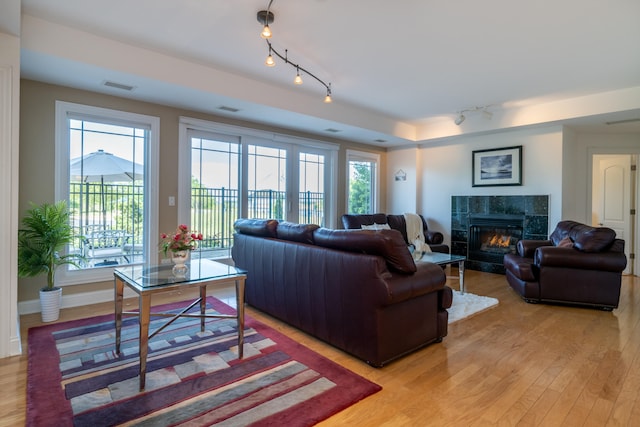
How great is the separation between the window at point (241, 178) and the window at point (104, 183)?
19.6 inches

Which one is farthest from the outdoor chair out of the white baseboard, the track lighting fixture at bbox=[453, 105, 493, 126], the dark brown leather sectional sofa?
the track lighting fixture at bbox=[453, 105, 493, 126]

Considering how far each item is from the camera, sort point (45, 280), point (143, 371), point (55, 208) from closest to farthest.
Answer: point (143, 371) < point (55, 208) < point (45, 280)

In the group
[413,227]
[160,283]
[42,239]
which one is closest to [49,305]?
[42,239]

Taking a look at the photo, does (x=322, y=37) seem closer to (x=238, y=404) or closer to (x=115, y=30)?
(x=115, y=30)

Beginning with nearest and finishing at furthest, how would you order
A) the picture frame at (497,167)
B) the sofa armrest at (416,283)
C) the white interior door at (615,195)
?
the sofa armrest at (416,283) → the picture frame at (497,167) → the white interior door at (615,195)

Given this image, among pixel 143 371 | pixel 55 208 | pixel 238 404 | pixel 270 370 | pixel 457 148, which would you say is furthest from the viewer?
pixel 457 148

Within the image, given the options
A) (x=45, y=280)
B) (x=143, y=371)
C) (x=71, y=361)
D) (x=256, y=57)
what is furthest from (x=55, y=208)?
(x=256, y=57)

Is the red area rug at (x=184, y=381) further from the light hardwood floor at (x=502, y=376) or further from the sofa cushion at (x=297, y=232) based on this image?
the sofa cushion at (x=297, y=232)

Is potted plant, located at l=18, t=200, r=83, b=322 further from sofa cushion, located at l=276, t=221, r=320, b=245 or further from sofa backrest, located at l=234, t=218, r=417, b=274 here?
sofa backrest, located at l=234, t=218, r=417, b=274

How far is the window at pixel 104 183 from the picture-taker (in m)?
3.61

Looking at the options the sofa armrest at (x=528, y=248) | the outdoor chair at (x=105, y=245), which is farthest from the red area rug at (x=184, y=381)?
the sofa armrest at (x=528, y=248)

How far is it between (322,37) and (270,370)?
8.96 ft

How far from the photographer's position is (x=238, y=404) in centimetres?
187

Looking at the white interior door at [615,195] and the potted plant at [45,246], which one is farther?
the white interior door at [615,195]
